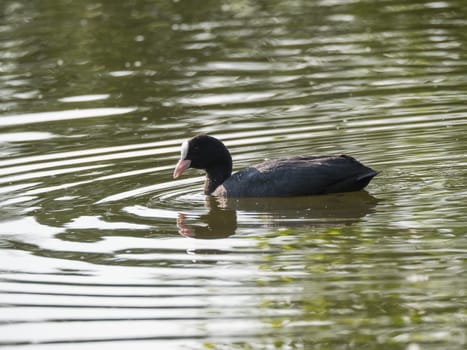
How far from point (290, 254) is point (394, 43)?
9.84 metres

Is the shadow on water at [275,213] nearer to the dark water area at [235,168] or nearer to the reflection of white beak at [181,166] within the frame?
the dark water area at [235,168]

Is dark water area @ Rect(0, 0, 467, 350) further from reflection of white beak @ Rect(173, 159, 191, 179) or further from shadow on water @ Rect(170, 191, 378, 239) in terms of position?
reflection of white beak @ Rect(173, 159, 191, 179)

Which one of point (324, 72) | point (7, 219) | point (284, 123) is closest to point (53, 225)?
point (7, 219)

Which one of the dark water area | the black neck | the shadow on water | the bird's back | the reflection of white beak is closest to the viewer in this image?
the dark water area

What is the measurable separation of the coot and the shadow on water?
8cm

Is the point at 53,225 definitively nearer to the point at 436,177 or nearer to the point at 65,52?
the point at 436,177

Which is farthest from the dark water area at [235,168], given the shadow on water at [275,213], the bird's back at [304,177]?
the bird's back at [304,177]

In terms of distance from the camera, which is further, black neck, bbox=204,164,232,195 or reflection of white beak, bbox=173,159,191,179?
black neck, bbox=204,164,232,195

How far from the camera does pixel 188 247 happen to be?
980cm

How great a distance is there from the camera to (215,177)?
1211cm

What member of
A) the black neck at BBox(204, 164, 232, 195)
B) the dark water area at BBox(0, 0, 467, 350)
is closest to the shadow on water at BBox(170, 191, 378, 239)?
the dark water area at BBox(0, 0, 467, 350)

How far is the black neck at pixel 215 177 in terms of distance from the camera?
12.1 m

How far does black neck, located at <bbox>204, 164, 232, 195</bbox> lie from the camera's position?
A: 475 inches

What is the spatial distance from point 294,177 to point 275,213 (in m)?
0.53
